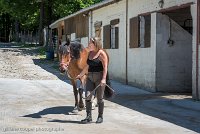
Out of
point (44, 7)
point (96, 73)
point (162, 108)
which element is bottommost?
point (162, 108)

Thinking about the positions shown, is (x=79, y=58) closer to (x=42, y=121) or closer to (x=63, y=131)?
(x=42, y=121)

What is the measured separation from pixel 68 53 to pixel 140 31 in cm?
671

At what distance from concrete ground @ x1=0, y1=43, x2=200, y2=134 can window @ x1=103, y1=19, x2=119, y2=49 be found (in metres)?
4.65

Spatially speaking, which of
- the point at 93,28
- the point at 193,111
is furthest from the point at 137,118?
the point at 93,28

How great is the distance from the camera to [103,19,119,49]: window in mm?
20312

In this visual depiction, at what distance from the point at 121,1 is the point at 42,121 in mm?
10981

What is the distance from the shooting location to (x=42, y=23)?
46.4 m

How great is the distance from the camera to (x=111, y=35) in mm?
21062

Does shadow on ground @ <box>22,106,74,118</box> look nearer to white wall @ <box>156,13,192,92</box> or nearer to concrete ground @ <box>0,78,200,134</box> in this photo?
concrete ground @ <box>0,78,200,134</box>

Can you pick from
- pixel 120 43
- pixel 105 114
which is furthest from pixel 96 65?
pixel 120 43

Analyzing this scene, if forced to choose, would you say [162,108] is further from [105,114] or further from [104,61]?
[104,61]

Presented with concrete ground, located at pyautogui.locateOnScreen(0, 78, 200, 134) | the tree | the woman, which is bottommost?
concrete ground, located at pyautogui.locateOnScreen(0, 78, 200, 134)

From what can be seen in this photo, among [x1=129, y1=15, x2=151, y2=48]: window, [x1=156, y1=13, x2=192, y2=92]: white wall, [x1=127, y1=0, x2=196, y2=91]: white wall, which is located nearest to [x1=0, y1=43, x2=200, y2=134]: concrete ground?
[x1=127, y1=0, x2=196, y2=91]: white wall

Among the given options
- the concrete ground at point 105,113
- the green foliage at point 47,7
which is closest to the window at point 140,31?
the concrete ground at point 105,113
